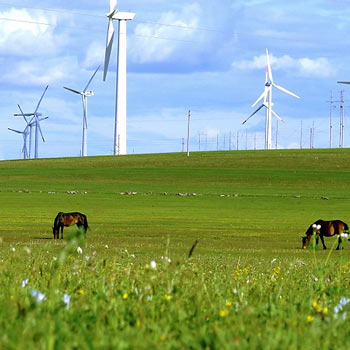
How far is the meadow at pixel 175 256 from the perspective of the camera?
15.4 feet

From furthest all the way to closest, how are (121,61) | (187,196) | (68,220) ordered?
1. (121,61)
2. (187,196)
3. (68,220)

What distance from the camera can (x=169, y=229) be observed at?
42.9 m

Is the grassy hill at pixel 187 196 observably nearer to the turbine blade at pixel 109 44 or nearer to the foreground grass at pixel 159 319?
the turbine blade at pixel 109 44

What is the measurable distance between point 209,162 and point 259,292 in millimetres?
103883

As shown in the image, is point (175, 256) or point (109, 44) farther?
point (109, 44)

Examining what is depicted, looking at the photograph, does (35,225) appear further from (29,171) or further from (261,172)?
(29,171)

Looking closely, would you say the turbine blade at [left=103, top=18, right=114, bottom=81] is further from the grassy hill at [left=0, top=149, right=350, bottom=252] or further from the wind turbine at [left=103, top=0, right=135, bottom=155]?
the grassy hill at [left=0, top=149, right=350, bottom=252]

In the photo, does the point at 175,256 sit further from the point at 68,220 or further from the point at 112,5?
the point at 112,5

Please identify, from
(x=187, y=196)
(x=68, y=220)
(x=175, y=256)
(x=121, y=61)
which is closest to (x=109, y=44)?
(x=121, y=61)

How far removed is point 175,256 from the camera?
40.8ft

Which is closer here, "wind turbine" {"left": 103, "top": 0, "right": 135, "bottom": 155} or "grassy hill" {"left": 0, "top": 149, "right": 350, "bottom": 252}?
"grassy hill" {"left": 0, "top": 149, "right": 350, "bottom": 252}

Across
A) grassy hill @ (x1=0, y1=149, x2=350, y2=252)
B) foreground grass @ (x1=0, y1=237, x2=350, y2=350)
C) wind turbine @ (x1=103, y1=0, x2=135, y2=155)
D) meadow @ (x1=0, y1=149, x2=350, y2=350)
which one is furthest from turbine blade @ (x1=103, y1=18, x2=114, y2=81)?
foreground grass @ (x1=0, y1=237, x2=350, y2=350)

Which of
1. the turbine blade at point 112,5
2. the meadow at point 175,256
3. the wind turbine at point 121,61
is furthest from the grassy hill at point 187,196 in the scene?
the turbine blade at point 112,5

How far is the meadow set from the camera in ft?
15.4
